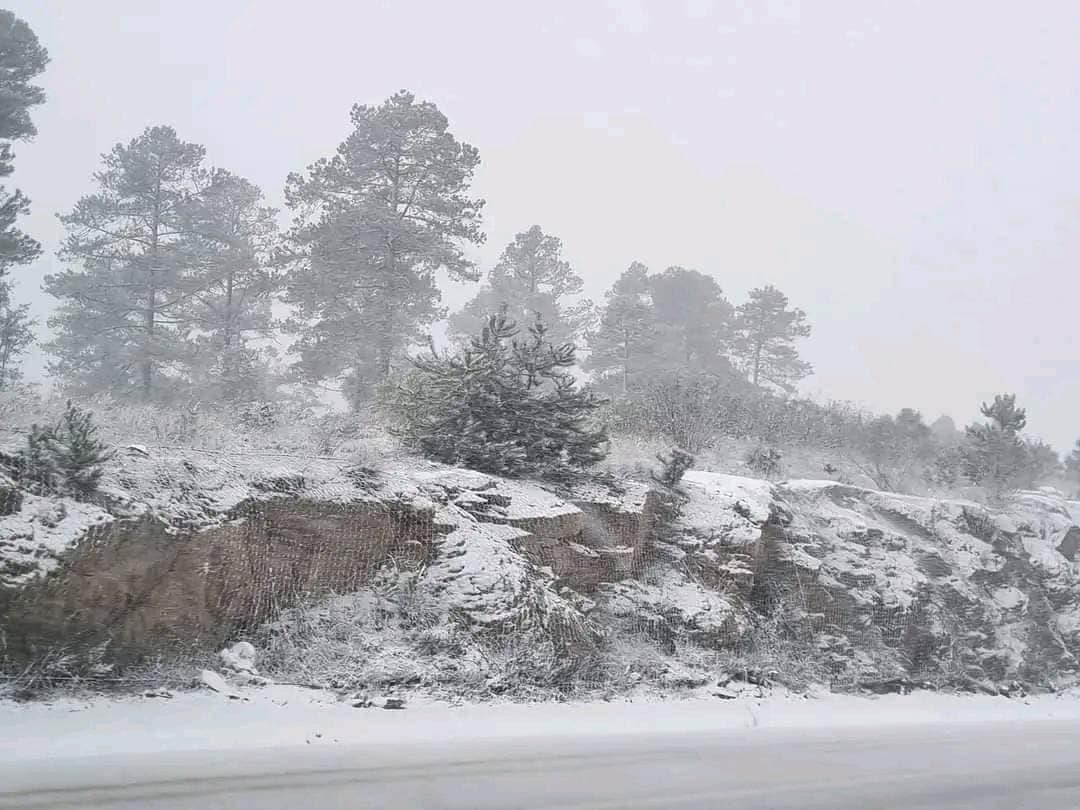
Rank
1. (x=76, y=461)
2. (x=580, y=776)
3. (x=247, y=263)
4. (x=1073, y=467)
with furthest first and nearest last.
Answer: (x=1073, y=467)
(x=247, y=263)
(x=76, y=461)
(x=580, y=776)

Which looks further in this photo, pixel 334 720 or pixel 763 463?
pixel 763 463

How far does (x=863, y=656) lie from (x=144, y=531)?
9.44 meters

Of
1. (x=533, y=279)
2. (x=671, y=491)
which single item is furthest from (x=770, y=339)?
(x=671, y=491)

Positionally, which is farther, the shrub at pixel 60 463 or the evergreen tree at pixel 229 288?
the evergreen tree at pixel 229 288

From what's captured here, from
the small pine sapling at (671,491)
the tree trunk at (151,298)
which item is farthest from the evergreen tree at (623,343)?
the small pine sapling at (671,491)

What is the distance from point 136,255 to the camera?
79.2 ft

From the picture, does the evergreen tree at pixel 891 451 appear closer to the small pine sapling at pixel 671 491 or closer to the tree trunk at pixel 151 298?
the small pine sapling at pixel 671 491

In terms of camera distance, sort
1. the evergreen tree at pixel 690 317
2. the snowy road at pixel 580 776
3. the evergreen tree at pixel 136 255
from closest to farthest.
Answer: the snowy road at pixel 580 776, the evergreen tree at pixel 136 255, the evergreen tree at pixel 690 317

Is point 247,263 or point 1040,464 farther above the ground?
point 247,263

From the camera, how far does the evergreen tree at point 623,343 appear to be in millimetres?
33219

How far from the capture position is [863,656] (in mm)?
11898

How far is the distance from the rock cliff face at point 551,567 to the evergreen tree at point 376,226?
12873mm

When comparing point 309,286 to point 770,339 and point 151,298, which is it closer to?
point 151,298

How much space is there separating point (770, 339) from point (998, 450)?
2078cm
